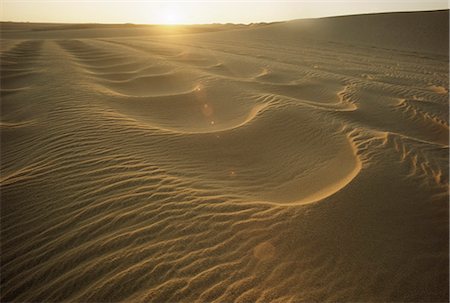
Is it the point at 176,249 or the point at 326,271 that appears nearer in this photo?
the point at 326,271

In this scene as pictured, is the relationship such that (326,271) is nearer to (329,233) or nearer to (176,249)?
(329,233)

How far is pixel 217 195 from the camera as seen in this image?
11.8 feet

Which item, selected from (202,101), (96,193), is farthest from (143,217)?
(202,101)

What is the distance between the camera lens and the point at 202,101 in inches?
279

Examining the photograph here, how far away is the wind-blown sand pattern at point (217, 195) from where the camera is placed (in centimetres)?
254

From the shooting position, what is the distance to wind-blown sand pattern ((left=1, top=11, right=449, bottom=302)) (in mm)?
2541

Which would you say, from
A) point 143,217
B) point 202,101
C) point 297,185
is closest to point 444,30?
point 202,101

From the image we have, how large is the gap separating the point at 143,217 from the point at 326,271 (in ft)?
6.27

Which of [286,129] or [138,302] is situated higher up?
[286,129]

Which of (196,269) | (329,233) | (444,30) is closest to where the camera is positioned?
(196,269)

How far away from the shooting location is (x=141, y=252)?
276cm

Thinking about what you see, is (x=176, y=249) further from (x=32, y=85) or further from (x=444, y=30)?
(x=444, y=30)

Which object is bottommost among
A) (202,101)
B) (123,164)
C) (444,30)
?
(123,164)

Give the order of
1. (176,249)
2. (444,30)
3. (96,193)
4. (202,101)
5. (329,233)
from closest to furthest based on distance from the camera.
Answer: (176,249) < (329,233) < (96,193) < (202,101) < (444,30)
